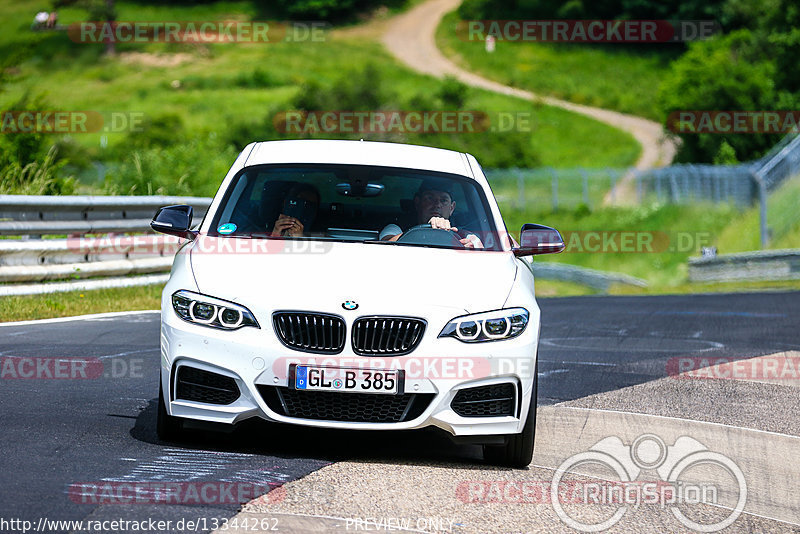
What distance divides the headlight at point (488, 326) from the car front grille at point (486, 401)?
25cm

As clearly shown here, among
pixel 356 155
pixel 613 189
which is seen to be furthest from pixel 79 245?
pixel 613 189

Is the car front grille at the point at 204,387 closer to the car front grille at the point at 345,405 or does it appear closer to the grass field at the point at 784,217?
the car front grille at the point at 345,405

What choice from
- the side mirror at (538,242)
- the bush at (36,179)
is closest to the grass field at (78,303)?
the bush at (36,179)

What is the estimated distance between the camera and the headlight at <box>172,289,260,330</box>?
5.95 meters

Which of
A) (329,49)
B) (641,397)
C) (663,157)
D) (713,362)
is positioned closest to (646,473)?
(641,397)

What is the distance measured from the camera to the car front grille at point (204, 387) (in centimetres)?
598

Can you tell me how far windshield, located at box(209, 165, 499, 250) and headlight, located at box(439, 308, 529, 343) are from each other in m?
0.95

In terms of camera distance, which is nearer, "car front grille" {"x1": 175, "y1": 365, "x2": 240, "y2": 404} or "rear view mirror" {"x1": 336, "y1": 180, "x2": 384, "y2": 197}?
"car front grille" {"x1": 175, "y1": 365, "x2": 240, "y2": 404}

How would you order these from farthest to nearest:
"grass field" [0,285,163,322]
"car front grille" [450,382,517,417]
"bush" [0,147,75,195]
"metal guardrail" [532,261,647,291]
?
"metal guardrail" [532,261,647,291] < "bush" [0,147,75,195] < "grass field" [0,285,163,322] < "car front grille" [450,382,517,417]

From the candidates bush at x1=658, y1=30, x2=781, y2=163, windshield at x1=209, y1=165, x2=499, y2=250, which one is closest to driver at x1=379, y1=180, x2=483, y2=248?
windshield at x1=209, y1=165, x2=499, y2=250

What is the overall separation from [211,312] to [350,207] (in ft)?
6.18

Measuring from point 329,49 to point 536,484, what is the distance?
320 feet

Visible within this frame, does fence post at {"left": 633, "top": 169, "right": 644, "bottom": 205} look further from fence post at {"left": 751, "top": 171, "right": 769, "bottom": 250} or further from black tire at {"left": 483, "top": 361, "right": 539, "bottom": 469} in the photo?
black tire at {"left": 483, "top": 361, "right": 539, "bottom": 469}

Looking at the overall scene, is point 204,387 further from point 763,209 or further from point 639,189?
point 639,189
